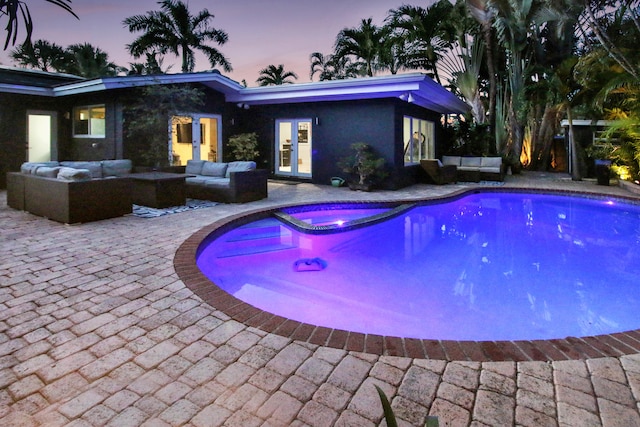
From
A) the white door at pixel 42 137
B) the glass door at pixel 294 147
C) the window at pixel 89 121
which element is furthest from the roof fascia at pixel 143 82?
the glass door at pixel 294 147

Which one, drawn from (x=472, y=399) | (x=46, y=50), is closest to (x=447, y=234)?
(x=472, y=399)

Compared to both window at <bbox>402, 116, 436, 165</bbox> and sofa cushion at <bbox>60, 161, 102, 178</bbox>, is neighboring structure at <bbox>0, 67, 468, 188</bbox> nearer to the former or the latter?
window at <bbox>402, 116, 436, 165</bbox>

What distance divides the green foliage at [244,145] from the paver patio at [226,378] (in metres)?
9.70

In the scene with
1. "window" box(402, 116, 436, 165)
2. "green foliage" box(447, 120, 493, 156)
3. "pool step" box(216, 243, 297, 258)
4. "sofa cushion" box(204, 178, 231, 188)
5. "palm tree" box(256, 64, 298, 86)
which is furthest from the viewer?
"palm tree" box(256, 64, 298, 86)

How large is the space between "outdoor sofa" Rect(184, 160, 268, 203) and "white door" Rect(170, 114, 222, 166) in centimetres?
337

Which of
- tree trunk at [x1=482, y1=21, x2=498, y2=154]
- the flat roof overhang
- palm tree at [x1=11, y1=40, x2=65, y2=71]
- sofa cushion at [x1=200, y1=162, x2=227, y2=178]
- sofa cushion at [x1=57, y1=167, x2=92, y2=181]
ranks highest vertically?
palm tree at [x1=11, y1=40, x2=65, y2=71]

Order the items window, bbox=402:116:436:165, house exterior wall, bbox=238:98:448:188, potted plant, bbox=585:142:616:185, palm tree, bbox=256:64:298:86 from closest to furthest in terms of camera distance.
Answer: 1. house exterior wall, bbox=238:98:448:188
2. potted plant, bbox=585:142:616:185
3. window, bbox=402:116:436:165
4. palm tree, bbox=256:64:298:86

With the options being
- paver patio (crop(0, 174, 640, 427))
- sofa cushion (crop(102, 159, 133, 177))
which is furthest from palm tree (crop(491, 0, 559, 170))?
paver patio (crop(0, 174, 640, 427))

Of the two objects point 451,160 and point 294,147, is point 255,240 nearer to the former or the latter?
point 294,147

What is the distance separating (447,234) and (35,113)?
1186 centimetres

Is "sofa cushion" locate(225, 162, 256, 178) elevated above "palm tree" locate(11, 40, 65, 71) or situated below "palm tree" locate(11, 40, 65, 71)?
below

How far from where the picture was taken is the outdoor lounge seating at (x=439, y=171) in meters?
12.1

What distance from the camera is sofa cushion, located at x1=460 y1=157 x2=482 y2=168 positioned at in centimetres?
1326

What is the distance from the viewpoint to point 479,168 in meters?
13.0
